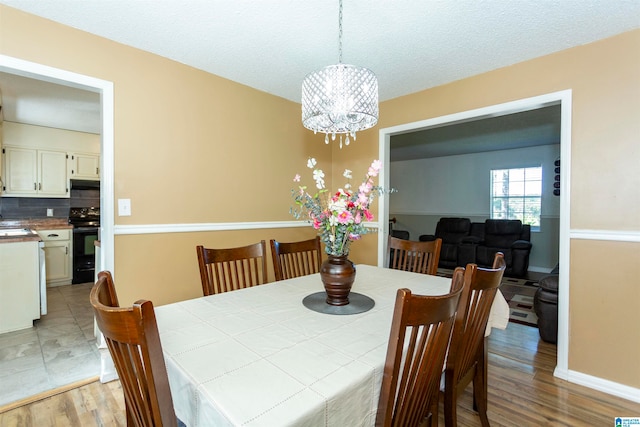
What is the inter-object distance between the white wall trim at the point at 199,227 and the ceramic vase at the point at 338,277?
135cm

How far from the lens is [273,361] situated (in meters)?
0.87

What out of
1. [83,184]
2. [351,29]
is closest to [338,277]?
[351,29]

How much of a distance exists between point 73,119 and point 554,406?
222 inches

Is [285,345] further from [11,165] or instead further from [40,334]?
[11,165]

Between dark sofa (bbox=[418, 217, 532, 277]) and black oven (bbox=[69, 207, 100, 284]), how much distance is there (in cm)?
572

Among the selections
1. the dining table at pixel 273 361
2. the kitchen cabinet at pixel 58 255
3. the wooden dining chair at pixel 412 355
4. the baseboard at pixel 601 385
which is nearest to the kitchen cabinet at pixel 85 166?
the kitchen cabinet at pixel 58 255

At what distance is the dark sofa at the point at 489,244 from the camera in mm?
5090

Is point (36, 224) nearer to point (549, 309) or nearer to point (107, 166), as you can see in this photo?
point (107, 166)

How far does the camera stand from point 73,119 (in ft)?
12.9

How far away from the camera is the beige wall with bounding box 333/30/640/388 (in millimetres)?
1891

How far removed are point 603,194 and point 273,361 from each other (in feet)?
7.77

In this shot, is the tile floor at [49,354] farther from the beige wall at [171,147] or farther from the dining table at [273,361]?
the dining table at [273,361]

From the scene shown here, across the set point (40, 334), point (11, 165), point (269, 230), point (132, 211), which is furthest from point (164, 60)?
point (11, 165)

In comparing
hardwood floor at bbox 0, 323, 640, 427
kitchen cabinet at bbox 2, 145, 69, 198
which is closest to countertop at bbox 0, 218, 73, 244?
kitchen cabinet at bbox 2, 145, 69, 198
